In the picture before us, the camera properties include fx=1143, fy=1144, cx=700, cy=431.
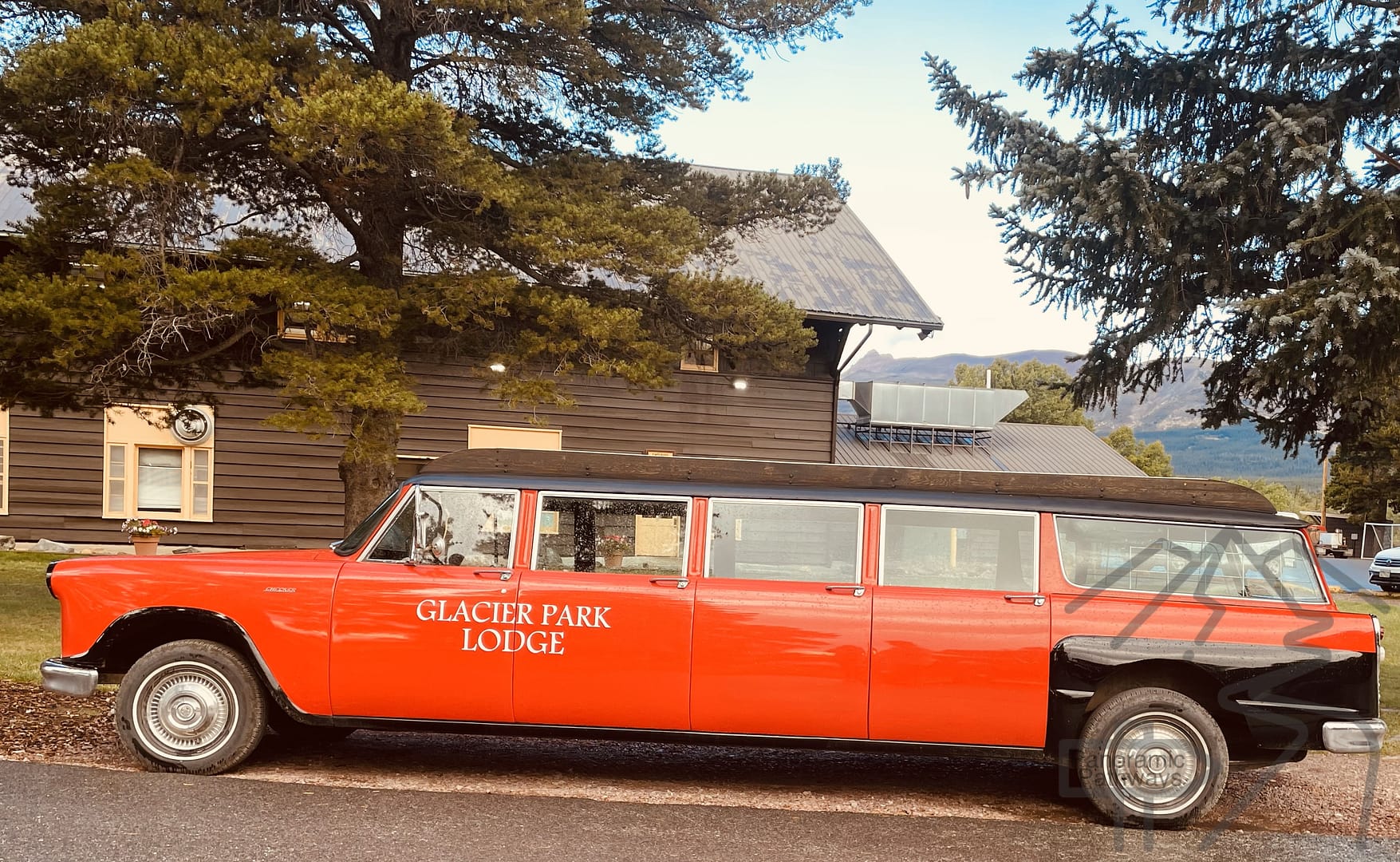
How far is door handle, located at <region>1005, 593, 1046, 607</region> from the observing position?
6172 mm

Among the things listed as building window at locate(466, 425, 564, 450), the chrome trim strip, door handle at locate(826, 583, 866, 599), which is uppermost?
building window at locate(466, 425, 564, 450)

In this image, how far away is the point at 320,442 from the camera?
20.5 meters

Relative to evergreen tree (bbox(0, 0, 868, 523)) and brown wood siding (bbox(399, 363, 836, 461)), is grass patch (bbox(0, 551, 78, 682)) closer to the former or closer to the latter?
evergreen tree (bbox(0, 0, 868, 523))

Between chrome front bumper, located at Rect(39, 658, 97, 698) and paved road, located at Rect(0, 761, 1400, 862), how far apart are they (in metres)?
0.43

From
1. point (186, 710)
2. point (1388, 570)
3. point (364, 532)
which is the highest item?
point (364, 532)

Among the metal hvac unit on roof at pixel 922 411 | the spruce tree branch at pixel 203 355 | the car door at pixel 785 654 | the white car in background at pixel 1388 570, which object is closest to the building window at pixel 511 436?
the spruce tree branch at pixel 203 355

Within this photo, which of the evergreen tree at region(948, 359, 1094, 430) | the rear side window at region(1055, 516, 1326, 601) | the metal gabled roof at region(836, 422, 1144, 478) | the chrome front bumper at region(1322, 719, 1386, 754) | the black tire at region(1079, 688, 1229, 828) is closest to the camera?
the chrome front bumper at region(1322, 719, 1386, 754)

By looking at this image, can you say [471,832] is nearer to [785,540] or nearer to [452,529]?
[452,529]

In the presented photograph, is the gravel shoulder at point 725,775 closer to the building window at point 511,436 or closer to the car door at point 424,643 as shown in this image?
the car door at point 424,643

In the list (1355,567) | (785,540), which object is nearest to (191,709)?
(785,540)

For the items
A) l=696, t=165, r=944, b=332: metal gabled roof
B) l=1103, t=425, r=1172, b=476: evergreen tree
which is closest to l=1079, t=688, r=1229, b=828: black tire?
l=696, t=165, r=944, b=332: metal gabled roof

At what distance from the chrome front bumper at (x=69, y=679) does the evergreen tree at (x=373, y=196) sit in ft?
14.6

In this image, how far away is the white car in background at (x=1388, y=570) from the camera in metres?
27.9

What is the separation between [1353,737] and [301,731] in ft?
19.7
